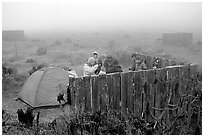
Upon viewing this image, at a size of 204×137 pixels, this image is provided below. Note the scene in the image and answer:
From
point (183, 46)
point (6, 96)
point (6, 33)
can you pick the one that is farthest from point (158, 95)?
point (6, 33)

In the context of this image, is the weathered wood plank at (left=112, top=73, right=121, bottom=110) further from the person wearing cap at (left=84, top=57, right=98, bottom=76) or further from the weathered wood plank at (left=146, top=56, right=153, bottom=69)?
the weathered wood plank at (left=146, top=56, right=153, bottom=69)

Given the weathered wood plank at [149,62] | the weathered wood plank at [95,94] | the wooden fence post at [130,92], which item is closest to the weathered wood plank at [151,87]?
the wooden fence post at [130,92]

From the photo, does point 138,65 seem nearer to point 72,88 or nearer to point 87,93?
point 87,93

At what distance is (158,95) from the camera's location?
172 inches

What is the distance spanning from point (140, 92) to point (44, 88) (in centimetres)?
298

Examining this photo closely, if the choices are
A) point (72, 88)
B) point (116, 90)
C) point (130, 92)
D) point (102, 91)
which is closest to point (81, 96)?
point (72, 88)

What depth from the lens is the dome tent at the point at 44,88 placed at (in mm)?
6043

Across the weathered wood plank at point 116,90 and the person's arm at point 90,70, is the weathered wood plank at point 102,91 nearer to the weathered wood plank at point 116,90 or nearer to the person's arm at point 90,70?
the weathered wood plank at point 116,90

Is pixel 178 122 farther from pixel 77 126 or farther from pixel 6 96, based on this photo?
pixel 6 96

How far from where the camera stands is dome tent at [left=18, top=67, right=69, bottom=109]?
6043 mm

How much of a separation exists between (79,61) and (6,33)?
698 inches

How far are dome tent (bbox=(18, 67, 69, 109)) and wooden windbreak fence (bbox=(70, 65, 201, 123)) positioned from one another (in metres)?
1.87

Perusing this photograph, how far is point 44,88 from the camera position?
625 cm

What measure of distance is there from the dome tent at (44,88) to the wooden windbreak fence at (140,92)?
6.14 ft
